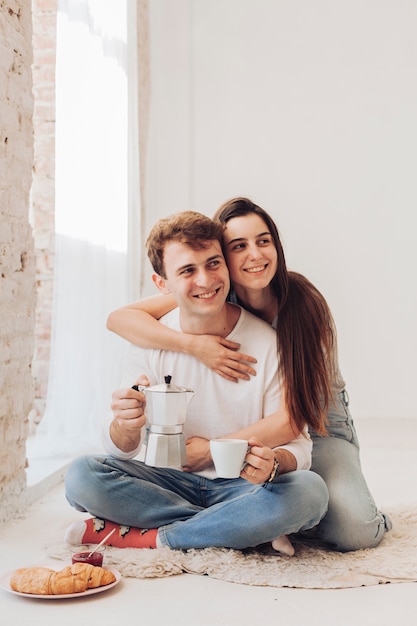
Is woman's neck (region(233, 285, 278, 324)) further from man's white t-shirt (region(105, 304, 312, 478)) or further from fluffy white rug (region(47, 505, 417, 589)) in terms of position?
fluffy white rug (region(47, 505, 417, 589))

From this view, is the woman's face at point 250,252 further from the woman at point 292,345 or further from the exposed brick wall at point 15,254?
the exposed brick wall at point 15,254

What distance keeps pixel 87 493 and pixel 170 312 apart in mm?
554

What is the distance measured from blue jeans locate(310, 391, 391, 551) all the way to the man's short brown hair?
65cm

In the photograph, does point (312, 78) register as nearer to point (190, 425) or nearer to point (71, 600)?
point (190, 425)

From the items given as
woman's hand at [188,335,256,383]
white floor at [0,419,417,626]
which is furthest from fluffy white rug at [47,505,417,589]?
woman's hand at [188,335,256,383]

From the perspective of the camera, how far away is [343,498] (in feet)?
6.70

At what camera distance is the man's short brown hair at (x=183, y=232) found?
6.41 ft

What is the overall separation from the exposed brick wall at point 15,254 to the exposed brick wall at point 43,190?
49.2 inches

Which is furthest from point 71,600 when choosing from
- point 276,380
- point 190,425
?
point 276,380

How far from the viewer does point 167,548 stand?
1980 mm

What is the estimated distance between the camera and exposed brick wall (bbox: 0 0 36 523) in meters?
2.37

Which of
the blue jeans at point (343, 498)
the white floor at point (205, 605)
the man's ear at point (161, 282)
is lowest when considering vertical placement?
the white floor at point (205, 605)

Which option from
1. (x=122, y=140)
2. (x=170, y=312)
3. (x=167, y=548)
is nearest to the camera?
(x=167, y=548)

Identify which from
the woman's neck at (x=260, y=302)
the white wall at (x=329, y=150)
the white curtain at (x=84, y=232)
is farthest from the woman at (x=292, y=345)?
the white wall at (x=329, y=150)
